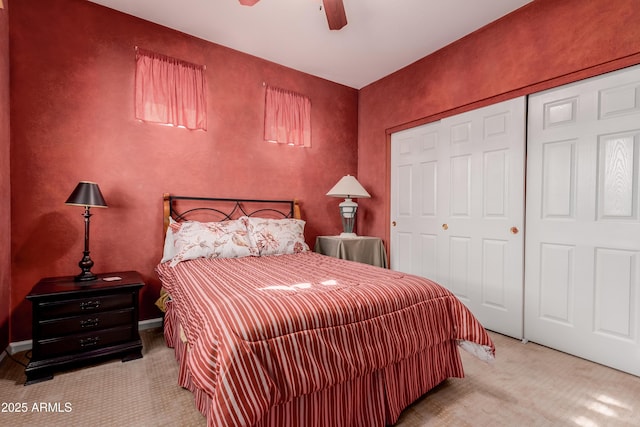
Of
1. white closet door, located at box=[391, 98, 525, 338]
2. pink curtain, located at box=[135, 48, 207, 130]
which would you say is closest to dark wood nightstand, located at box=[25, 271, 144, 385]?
pink curtain, located at box=[135, 48, 207, 130]

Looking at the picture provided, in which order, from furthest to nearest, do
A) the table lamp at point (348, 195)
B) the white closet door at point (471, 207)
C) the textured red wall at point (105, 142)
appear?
the table lamp at point (348, 195)
the white closet door at point (471, 207)
the textured red wall at point (105, 142)

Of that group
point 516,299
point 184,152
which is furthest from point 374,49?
point 516,299

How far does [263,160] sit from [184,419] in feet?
8.35

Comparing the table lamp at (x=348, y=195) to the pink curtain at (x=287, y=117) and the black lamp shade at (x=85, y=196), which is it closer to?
the pink curtain at (x=287, y=117)

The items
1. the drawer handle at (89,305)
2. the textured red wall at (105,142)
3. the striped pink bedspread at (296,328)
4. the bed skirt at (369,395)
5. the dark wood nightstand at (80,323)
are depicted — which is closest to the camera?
the striped pink bedspread at (296,328)

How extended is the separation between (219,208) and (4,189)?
1584 millimetres

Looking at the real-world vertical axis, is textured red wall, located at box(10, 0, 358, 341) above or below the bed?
above

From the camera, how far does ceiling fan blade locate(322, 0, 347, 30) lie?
197 cm

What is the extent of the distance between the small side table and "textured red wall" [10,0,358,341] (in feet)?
3.20

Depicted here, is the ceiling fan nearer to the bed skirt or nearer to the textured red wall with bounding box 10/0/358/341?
the textured red wall with bounding box 10/0/358/341

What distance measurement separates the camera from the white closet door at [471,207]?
266 cm

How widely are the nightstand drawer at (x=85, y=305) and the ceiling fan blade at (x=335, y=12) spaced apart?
95.1 inches

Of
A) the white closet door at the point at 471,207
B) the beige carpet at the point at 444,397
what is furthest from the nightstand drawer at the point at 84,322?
the white closet door at the point at 471,207

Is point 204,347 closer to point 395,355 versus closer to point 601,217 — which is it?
point 395,355
